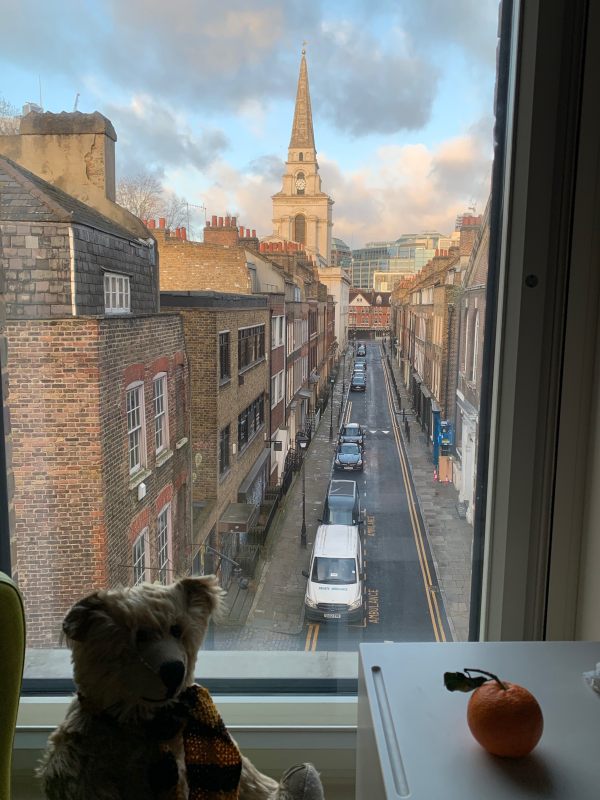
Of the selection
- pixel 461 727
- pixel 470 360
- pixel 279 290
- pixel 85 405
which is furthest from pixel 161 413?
pixel 461 727

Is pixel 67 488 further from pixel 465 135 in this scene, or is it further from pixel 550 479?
pixel 465 135

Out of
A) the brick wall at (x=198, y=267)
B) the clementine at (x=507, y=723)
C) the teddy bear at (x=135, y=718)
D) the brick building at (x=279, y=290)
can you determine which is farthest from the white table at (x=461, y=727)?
the brick wall at (x=198, y=267)

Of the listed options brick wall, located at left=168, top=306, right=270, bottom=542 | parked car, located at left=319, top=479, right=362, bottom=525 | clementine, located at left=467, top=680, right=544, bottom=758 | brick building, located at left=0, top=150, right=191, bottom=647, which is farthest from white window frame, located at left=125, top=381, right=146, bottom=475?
clementine, located at left=467, top=680, right=544, bottom=758

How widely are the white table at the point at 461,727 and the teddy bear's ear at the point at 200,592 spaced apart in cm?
26

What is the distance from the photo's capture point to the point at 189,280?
4.91 feet

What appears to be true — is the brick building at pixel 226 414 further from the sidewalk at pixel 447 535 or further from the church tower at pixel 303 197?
the sidewalk at pixel 447 535

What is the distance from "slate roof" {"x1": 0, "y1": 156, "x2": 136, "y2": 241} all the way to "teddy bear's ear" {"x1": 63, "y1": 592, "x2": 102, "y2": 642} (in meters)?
0.83

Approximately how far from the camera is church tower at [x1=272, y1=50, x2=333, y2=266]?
1547mm

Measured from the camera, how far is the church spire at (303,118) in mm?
1532

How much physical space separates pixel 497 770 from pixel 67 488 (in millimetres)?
1077

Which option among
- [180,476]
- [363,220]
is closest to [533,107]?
[363,220]

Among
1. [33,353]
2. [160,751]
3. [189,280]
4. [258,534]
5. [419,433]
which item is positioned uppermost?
[189,280]

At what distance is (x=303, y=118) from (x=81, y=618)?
1.22 m

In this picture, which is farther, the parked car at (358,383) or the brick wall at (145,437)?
the parked car at (358,383)
